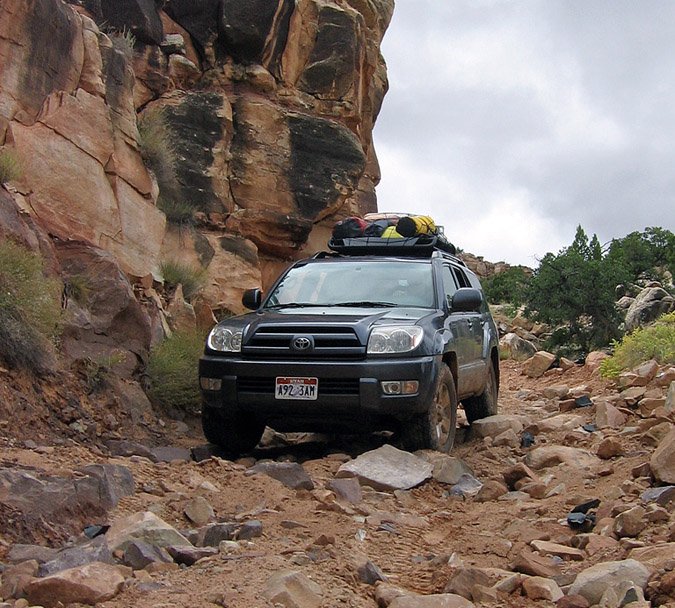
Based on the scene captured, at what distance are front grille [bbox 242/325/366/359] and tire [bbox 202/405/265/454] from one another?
594mm

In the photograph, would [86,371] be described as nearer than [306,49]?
Yes

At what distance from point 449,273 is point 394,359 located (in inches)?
91.9

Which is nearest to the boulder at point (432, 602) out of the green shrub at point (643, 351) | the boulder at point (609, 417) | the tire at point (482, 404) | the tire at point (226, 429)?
the tire at point (226, 429)

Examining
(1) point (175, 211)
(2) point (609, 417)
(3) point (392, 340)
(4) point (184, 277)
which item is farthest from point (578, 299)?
(3) point (392, 340)

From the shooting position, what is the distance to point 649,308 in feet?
74.4

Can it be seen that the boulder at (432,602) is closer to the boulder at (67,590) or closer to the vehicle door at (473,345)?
the boulder at (67,590)

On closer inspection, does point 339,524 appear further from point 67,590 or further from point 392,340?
point 392,340

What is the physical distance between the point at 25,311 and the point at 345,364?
2.92m

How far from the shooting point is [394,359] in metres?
6.67

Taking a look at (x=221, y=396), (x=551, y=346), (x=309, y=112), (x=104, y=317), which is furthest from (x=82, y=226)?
(x=551, y=346)

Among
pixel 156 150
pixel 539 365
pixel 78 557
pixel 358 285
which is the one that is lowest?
pixel 78 557

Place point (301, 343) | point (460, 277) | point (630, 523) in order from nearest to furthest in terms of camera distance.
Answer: point (630, 523) < point (301, 343) < point (460, 277)

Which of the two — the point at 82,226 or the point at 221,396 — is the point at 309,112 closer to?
the point at 82,226

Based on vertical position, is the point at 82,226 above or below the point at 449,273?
above
